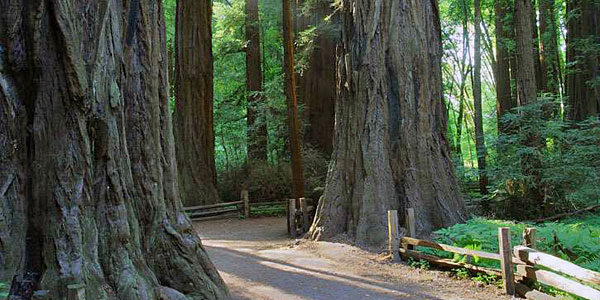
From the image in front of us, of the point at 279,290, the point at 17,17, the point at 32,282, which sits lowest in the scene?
the point at 279,290

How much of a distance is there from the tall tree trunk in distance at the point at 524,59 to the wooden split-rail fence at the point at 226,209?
11.1 metres

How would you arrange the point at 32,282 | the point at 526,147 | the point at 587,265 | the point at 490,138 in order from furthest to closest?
the point at 490,138 → the point at 526,147 → the point at 587,265 → the point at 32,282

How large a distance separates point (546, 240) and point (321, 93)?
586 inches

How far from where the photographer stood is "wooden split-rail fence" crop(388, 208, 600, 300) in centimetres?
575

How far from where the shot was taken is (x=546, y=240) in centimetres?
845

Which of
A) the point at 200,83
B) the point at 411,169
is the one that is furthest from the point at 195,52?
the point at 411,169

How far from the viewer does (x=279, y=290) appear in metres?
7.67

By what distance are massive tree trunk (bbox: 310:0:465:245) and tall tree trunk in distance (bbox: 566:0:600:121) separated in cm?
856

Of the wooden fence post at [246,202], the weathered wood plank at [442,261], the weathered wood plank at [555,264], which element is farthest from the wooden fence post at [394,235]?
the wooden fence post at [246,202]

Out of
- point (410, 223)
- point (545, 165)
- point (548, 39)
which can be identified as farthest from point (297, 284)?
point (548, 39)

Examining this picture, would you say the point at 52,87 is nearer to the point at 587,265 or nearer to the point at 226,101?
the point at 587,265

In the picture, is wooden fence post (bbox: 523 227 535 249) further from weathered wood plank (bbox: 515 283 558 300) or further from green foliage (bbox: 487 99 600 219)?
green foliage (bbox: 487 99 600 219)

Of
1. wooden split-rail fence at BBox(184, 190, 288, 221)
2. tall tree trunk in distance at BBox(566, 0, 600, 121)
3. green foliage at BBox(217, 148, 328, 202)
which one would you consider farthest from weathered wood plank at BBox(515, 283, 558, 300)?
wooden split-rail fence at BBox(184, 190, 288, 221)

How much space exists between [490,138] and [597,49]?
21.3 feet
